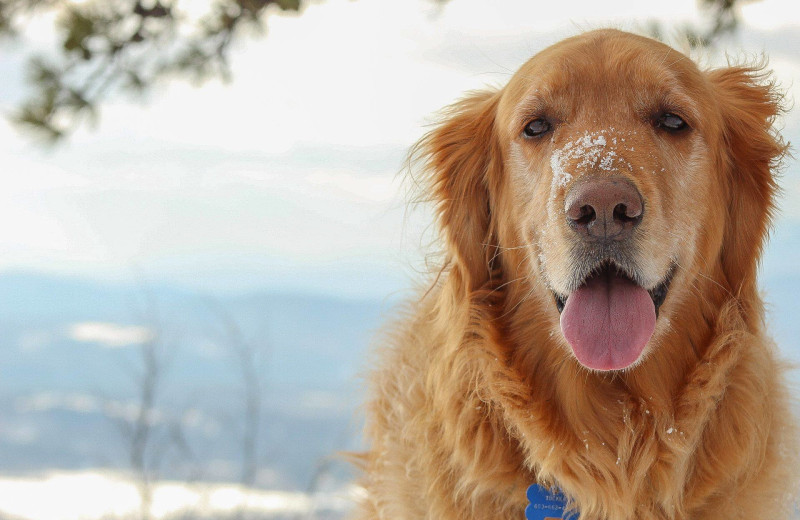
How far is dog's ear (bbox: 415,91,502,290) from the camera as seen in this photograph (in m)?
3.56

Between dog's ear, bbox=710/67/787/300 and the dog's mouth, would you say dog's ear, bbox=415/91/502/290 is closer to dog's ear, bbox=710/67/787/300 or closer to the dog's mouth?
the dog's mouth

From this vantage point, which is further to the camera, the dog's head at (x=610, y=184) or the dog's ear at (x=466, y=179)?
the dog's ear at (x=466, y=179)

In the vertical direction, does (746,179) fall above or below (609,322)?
above

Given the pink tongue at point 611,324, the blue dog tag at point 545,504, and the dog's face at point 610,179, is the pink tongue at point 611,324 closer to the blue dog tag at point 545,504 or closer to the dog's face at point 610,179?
the dog's face at point 610,179

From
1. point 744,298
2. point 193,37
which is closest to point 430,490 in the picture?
point 744,298

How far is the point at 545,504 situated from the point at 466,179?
1376mm

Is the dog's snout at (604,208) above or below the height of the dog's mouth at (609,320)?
above

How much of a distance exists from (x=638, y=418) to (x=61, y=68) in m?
4.30

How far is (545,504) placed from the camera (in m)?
3.28

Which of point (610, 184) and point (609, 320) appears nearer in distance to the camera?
point (610, 184)

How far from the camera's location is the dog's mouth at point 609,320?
3.07m

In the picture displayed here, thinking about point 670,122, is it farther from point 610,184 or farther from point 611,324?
point 611,324

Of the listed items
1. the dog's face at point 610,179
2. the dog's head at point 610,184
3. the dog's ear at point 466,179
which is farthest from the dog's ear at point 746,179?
the dog's ear at point 466,179

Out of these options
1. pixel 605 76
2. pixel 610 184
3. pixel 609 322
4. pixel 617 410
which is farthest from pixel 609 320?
pixel 605 76
